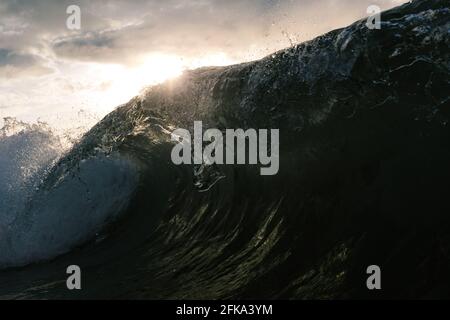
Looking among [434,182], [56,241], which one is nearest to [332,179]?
[434,182]

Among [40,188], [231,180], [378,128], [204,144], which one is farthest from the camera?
[40,188]

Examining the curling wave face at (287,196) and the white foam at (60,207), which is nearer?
the curling wave face at (287,196)

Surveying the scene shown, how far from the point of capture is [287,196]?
270 inches

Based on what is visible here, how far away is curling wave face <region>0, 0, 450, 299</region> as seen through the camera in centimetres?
483

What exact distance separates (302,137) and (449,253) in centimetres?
362

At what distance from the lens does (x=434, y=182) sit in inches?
213

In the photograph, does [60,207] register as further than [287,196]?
Yes

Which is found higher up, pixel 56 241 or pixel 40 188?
pixel 40 188

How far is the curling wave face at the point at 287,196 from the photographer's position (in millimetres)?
4832

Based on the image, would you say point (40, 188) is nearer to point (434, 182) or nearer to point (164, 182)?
point (164, 182)

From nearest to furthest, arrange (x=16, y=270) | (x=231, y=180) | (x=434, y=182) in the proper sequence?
(x=434, y=182) → (x=16, y=270) → (x=231, y=180)

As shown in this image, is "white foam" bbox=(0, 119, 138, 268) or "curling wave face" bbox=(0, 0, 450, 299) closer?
"curling wave face" bbox=(0, 0, 450, 299)
